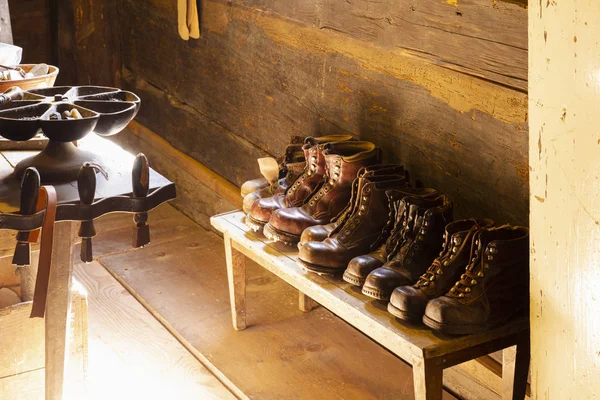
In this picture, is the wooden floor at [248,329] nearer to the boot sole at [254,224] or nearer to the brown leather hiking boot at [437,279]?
the boot sole at [254,224]

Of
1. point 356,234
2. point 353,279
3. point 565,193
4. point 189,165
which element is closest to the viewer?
point 565,193

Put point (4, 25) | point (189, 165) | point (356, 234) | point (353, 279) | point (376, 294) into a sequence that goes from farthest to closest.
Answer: point (189, 165) → point (4, 25) → point (356, 234) → point (353, 279) → point (376, 294)

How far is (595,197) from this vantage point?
5.56 feet

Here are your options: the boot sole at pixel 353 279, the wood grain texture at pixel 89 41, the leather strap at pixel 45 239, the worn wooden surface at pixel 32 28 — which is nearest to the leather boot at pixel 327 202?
the boot sole at pixel 353 279

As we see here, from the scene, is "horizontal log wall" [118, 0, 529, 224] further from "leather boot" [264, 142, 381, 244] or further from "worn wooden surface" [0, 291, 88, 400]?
"worn wooden surface" [0, 291, 88, 400]

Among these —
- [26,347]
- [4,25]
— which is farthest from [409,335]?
[4,25]

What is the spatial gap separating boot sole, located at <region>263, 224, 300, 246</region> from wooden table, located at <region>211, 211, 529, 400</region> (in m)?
0.03

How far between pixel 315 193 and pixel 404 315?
70 centimetres

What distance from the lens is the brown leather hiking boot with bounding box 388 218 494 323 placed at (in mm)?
2027

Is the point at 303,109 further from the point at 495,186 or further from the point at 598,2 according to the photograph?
Result: the point at 598,2

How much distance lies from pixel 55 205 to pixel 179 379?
1.10 meters

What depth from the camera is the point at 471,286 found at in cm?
202

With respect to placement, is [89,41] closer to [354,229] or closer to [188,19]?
[188,19]

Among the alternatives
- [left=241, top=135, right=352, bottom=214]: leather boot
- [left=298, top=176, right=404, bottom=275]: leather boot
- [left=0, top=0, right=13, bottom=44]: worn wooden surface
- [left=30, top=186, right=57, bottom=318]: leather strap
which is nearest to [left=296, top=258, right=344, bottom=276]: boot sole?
[left=298, top=176, right=404, bottom=275]: leather boot
